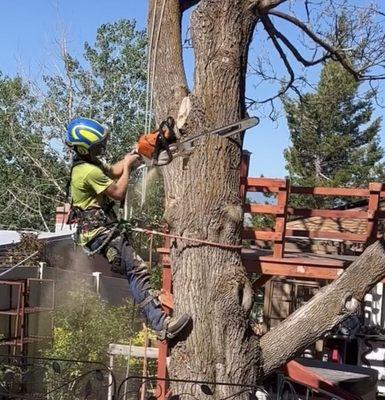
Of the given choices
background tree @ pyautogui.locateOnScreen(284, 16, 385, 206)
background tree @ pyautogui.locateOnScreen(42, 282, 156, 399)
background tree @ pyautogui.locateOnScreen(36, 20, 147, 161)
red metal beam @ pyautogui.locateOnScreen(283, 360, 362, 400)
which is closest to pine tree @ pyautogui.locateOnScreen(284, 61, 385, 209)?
background tree @ pyautogui.locateOnScreen(284, 16, 385, 206)

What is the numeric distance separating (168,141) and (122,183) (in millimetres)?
384

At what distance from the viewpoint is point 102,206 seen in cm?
511

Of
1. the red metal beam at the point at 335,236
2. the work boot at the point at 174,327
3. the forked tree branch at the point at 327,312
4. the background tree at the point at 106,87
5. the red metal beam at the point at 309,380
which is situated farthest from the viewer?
the background tree at the point at 106,87

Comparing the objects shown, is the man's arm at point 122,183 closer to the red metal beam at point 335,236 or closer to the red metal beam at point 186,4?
the red metal beam at point 186,4

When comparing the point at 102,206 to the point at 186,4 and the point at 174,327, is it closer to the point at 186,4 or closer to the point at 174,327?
the point at 174,327

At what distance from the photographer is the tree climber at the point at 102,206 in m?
4.84

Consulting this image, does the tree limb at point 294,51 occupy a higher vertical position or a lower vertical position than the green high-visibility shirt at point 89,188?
higher

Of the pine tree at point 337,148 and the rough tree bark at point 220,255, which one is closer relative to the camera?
the rough tree bark at point 220,255

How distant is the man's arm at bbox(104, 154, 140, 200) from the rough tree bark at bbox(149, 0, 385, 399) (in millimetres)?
289

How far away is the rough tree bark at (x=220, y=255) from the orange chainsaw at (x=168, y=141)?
0.19 feet

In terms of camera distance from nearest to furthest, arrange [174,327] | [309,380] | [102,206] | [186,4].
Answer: [174,327] → [102,206] → [186,4] → [309,380]

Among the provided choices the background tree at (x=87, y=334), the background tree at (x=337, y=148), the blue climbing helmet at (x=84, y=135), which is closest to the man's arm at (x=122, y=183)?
the blue climbing helmet at (x=84, y=135)

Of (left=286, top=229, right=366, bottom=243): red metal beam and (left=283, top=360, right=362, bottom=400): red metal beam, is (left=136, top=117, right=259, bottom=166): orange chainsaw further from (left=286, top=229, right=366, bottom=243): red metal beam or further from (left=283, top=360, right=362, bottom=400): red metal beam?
(left=286, top=229, right=366, bottom=243): red metal beam

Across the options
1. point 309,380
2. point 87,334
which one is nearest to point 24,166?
point 87,334
